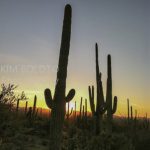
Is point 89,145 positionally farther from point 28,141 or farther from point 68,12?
point 68,12

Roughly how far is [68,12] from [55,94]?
297 cm

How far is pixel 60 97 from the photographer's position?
8914 mm

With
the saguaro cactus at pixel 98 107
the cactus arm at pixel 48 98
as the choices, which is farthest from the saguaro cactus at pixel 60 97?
the saguaro cactus at pixel 98 107

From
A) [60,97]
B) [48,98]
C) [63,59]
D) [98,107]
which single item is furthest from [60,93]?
[98,107]

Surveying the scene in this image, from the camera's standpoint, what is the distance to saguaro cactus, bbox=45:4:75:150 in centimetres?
861

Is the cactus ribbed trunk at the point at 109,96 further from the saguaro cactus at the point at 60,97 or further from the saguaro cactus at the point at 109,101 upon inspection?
the saguaro cactus at the point at 60,97

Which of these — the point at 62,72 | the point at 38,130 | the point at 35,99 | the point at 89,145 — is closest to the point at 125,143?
the point at 89,145

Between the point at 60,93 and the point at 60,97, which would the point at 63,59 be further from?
the point at 60,97

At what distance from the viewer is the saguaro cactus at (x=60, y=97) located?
28.2ft

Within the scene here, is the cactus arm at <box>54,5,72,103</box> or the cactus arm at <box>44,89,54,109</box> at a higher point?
the cactus arm at <box>54,5,72,103</box>

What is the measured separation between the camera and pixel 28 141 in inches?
659

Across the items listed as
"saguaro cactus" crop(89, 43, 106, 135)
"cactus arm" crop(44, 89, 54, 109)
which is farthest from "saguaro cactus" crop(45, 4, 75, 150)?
"saguaro cactus" crop(89, 43, 106, 135)

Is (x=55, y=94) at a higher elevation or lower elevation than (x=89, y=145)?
higher

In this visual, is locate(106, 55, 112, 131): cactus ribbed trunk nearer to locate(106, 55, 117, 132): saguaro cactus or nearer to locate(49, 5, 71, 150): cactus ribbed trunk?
locate(106, 55, 117, 132): saguaro cactus
